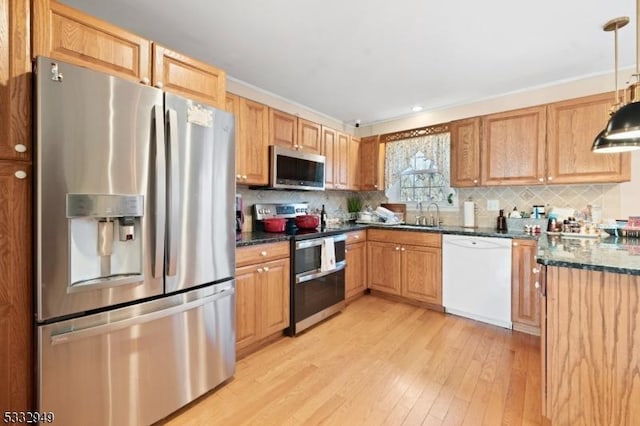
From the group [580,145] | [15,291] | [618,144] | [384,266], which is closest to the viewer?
[15,291]

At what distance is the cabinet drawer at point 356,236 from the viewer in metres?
3.25

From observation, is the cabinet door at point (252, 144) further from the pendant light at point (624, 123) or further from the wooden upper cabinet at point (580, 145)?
the wooden upper cabinet at point (580, 145)

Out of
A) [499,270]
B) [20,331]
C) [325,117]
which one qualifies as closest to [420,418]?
[499,270]

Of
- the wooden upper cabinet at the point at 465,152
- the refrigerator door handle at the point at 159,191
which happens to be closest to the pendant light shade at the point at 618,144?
the wooden upper cabinet at the point at 465,152

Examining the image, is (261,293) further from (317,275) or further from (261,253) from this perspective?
(317,275)

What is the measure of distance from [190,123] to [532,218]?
10.7ft

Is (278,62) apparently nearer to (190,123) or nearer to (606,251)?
(190,123)

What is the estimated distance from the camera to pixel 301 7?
5.75ft

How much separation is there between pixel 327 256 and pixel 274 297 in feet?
2.19

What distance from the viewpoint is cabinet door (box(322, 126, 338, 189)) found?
3.44m

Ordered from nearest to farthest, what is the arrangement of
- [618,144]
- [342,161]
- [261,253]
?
[618,144], [261,253], [342,161]

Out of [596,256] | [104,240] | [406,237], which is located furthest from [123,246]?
[406,237]

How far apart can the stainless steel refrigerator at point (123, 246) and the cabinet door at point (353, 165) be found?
92.3 inches

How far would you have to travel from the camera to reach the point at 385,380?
193cm
